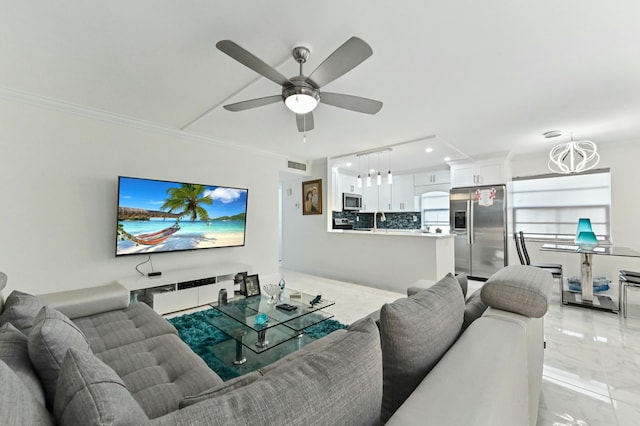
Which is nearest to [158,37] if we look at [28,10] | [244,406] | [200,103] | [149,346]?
[28,10]

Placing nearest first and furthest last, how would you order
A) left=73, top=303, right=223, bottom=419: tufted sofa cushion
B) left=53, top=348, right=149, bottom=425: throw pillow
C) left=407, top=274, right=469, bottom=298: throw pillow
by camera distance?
1. left=53, top=348, right=149, bottom=425: throw pillow
2. left=73, top=303, right=223, bottom=419: tufted sofa cushion
3. left=407, top=274, right=469, bottom=298: throw pillow

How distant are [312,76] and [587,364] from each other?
312 cm

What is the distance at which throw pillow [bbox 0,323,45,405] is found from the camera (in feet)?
2.81

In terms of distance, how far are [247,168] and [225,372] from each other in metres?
3.17

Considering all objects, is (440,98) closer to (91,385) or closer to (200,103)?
(200,103)

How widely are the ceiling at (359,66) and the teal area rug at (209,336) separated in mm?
2143

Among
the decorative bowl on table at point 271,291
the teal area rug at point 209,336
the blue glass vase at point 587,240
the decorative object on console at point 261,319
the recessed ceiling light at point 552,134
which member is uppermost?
the recessed ceiling light at point 552,134

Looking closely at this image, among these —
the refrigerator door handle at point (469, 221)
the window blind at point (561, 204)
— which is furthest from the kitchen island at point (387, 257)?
the window blind at point (561, 204)

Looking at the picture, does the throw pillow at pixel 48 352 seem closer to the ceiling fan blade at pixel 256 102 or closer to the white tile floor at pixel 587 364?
the ceiling fan blade at pixel 256 102

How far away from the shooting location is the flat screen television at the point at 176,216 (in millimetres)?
3129

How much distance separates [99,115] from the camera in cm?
301

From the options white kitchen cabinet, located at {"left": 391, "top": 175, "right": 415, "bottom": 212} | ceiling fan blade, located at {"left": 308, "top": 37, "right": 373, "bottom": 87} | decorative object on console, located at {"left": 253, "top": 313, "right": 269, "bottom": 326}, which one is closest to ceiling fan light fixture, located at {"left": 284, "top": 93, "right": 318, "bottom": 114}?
ceiling fan blade, located at {"left": 308, "top": 37, "right": 373, "bottom": 87}

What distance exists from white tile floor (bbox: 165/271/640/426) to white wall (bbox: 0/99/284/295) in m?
2.83

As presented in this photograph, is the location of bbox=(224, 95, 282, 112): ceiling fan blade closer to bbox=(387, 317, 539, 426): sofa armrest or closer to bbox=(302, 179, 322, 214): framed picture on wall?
bbox=(387, 317, 539, 426): sofa armrest
